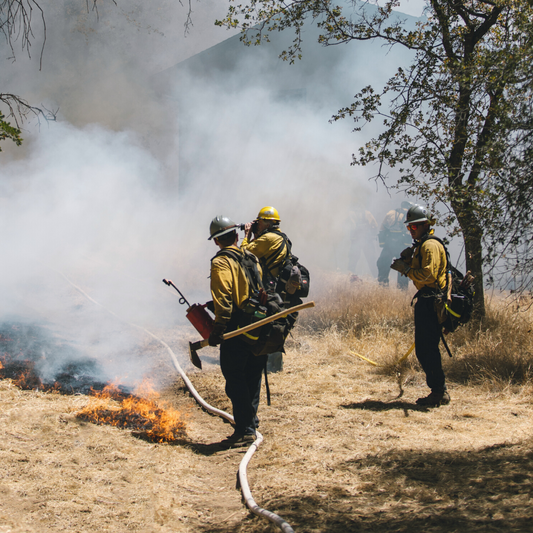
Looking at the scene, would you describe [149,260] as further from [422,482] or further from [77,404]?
[422,482]

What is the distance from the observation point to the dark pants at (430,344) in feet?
13.1

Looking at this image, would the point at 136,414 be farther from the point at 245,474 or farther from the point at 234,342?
the point at 245,474

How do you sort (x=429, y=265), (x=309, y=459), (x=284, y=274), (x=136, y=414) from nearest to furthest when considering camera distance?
(x=309, y=459) < (x=136, y=414) < (x=429, y=265) < (x=284, y=274)

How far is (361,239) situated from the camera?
14.0 m

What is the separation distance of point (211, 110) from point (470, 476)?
1299cm

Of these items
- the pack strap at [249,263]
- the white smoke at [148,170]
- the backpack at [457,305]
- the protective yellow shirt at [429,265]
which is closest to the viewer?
the pack strap at [249,263]

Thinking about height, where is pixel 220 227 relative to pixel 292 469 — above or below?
above

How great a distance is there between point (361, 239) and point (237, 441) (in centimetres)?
1135

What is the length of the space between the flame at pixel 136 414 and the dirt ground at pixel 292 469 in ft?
0.33

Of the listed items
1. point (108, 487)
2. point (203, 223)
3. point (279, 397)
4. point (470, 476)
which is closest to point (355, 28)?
point (279, 397)

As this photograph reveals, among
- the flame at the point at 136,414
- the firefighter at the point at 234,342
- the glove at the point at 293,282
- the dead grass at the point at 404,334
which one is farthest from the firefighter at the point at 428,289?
the flame at the point at 136,414

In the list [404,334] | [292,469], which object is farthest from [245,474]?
[404,334]

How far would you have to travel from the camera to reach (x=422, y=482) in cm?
254

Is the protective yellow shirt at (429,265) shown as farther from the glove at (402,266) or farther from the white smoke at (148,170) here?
the white smoke at (148,170)
